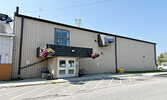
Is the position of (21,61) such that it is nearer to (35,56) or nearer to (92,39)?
(35,56)

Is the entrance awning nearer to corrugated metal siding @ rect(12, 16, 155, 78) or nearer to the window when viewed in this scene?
corrugated metal siding @ rect(12, 16, 155, 78)

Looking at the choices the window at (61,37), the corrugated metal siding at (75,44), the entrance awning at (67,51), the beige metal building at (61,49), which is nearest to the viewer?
the entrance awning at (67,51)

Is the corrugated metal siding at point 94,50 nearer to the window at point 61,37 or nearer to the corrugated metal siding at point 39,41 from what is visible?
the corrugated metal siding at point 39,41

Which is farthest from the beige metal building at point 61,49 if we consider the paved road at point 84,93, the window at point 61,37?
the paved road at point 84,93

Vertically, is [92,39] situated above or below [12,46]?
above

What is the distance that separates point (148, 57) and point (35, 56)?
25.2 meters

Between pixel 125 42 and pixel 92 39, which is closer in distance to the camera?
pixel 92 39

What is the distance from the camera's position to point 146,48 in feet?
92.2

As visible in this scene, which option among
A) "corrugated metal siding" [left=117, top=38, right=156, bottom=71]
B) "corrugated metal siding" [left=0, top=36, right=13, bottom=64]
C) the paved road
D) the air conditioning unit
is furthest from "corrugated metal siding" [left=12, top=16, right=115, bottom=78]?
the paved road

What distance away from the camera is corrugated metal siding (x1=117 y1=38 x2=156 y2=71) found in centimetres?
2284

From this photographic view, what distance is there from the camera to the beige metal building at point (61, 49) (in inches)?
517

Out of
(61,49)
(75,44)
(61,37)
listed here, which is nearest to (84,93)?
(61,49)

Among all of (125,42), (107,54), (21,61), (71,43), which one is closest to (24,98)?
(21,61)

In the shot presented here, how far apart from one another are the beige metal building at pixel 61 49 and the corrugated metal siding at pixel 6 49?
0.50 m
